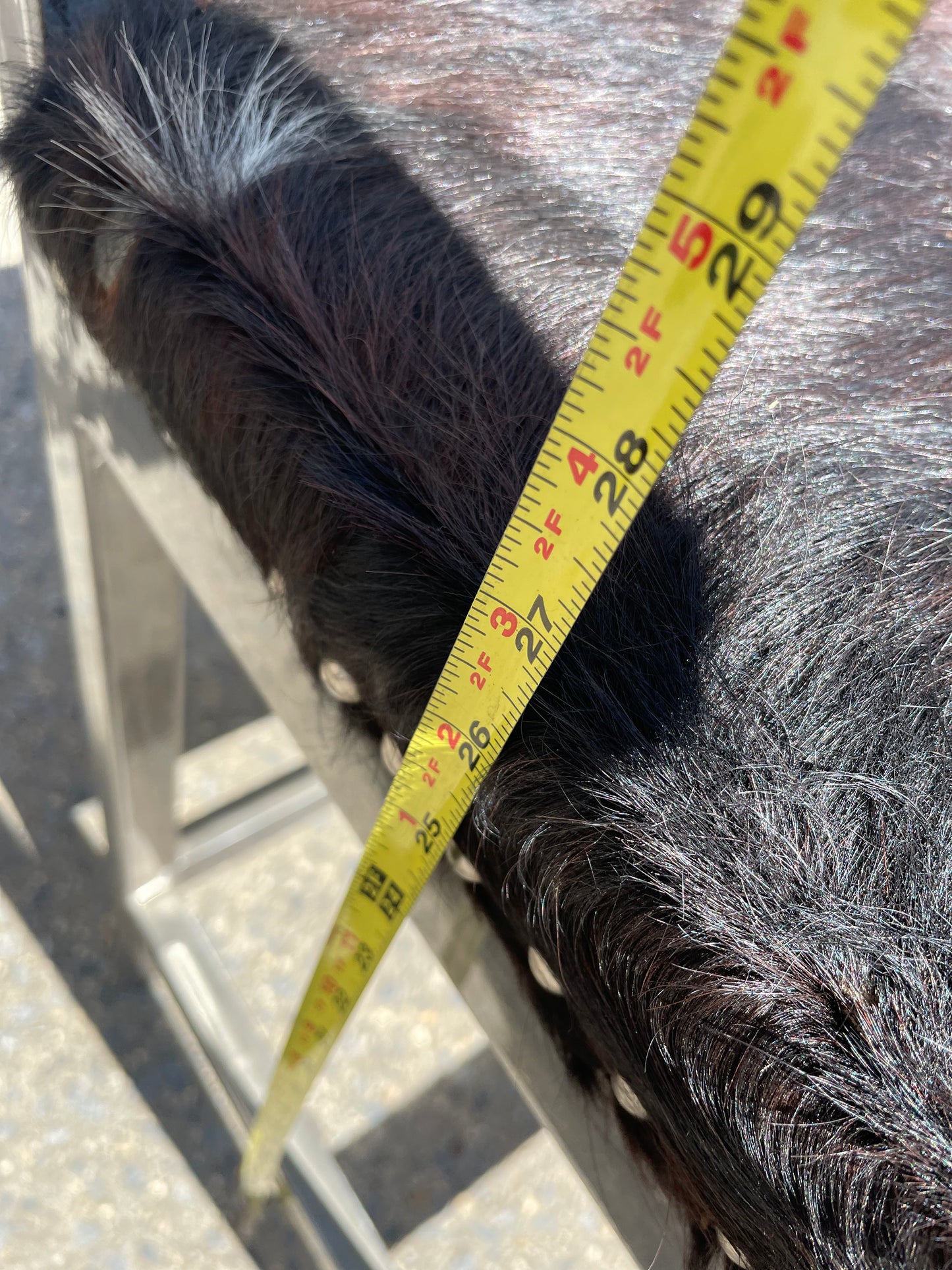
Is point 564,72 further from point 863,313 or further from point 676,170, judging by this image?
point 676,170

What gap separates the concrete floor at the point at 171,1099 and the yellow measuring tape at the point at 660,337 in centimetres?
64

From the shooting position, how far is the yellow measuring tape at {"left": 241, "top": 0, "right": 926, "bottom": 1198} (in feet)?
0.51

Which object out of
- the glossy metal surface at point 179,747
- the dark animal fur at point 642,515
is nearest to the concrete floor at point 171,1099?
the glossy metal surface at point 179,747

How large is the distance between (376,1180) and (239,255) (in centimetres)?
76

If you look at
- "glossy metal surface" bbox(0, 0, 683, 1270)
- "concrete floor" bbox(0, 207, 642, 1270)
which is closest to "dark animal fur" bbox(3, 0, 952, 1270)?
"glossy metal surface" bbox(0, 0, 683, 1270)

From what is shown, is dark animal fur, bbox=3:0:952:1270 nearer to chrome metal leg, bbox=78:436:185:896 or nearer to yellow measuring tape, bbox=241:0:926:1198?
yellow measuring tape, bbox=241:0:926:1198

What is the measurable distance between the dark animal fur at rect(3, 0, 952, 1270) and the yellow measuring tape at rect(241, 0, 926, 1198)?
0.12ft

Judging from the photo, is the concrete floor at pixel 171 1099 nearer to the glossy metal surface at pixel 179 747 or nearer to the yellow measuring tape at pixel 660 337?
the glossy metal surface at pixel 179 747

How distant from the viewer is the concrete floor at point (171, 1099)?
795mm

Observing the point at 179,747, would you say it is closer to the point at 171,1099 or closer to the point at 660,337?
the point at 171,1099

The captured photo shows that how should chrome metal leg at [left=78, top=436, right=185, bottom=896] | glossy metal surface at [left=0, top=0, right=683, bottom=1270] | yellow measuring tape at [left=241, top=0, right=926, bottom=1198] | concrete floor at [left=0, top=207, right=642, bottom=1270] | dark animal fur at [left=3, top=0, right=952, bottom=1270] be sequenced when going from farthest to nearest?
1. concrete floor at [left=0, top=207, right=642, bottom=1270]
2. chrome metal leg at [left=78, top=436, right=185, bottom=896]
3. glossy metal surface at [left=0, top=0, right=683, bottom=1270]
4. dark animal fur at [left=3, top=0, right=952, bottom=1270]
5. yellow measuring tape at [left=241, top=0, right=926, bottom=1198]

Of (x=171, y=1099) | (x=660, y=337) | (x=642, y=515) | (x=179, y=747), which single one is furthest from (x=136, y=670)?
(x=660, y=337)

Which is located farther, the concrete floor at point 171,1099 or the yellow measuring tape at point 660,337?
the concrete floor at point 171,1099

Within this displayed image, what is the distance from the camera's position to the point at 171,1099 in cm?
85
